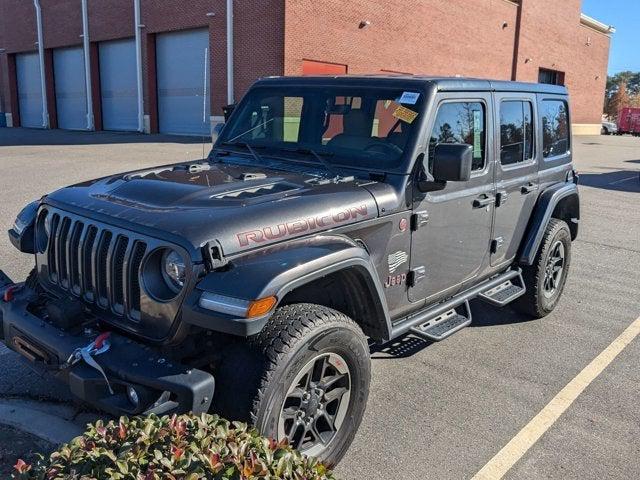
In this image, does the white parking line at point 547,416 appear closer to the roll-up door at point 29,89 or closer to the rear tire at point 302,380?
the rear tire at point 302,380

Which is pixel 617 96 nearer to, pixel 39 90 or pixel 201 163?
pixel 39 90

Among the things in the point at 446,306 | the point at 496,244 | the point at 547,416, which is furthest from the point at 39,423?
the point at 496,244

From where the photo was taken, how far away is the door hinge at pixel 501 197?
4.49m

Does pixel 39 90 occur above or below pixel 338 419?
above

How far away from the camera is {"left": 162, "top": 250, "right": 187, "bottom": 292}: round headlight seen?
2.74m

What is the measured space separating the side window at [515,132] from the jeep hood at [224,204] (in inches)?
60.8

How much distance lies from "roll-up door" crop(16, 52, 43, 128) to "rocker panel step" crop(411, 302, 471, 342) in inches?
1391

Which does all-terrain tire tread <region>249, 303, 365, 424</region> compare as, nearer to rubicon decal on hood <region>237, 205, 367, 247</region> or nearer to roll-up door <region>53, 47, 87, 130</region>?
rubicon decal on hood <region>237, 205, 367, 247</region>

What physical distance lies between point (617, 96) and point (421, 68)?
58.2m

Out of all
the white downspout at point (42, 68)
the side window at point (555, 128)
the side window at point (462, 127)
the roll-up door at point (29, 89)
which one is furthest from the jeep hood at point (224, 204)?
the roll-up door at point (29, 89)

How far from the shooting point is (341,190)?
3.39 m

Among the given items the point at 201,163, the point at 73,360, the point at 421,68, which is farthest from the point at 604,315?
the point at 421,68

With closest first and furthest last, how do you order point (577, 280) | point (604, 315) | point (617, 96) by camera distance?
point (604, 315), point (577, 280), point (617, 96)

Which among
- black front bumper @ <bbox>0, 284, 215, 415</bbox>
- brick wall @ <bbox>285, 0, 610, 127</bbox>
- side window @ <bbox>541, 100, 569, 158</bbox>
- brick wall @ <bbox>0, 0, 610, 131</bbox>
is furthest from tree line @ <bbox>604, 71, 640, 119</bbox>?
black front bumper @ <bbox>0, 284, 215, 415</bbox>
